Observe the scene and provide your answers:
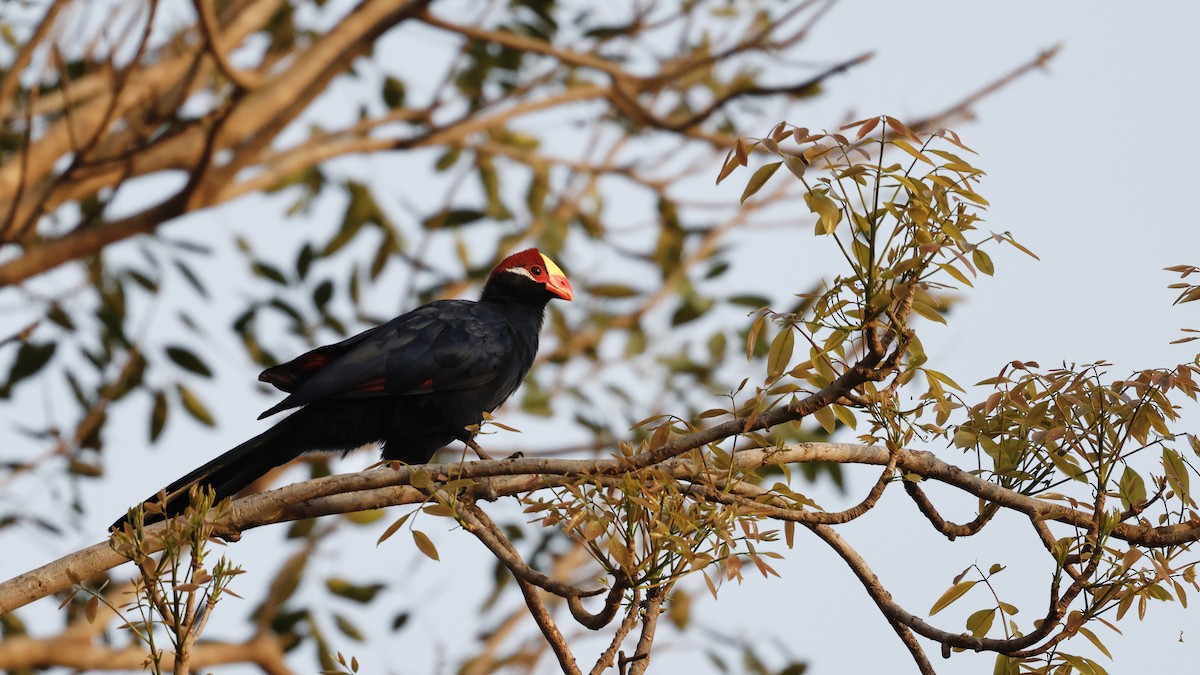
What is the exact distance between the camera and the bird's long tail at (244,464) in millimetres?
3084

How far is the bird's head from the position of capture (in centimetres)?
454

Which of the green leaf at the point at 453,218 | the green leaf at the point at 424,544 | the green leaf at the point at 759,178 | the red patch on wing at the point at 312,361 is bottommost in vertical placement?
the green leaf at the point at 424,544

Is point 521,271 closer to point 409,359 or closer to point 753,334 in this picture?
point 409,359

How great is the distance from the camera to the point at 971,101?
6496 millimetres

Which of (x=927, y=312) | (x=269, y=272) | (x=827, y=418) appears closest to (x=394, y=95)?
(x=269, y=272)

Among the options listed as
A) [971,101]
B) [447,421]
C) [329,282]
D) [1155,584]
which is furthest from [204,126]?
[1155,584]

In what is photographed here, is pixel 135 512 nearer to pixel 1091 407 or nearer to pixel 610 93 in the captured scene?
pixel 1091 407

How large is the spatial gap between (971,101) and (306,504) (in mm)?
4879

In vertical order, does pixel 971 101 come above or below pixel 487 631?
above

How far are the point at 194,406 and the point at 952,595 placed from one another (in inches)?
207

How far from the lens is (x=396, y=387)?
3.65 metres

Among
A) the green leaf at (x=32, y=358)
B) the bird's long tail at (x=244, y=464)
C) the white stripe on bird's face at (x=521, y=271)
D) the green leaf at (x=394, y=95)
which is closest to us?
the bird's long tail at (x=244, y=464)

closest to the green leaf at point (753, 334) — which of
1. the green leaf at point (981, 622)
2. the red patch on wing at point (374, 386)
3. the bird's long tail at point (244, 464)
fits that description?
the green leaf at point (981, 622)

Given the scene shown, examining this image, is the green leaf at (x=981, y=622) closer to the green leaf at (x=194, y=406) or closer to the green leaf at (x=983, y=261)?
the green leaf at (x=983, y=261)
